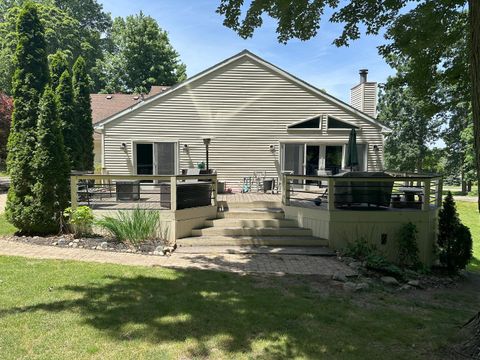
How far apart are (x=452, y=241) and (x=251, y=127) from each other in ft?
27.9

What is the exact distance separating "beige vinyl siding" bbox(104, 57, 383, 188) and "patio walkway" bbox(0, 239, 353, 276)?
23.6 feet

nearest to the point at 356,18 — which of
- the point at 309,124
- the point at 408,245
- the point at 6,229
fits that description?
the point at 408,245

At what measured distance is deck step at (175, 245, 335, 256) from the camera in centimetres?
748

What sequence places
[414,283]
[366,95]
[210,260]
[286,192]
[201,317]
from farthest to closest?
[366,95] → [286,192] → [210,260] → [414,283] → [201,317]

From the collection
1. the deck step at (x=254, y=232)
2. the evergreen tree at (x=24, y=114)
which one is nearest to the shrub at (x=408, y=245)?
the deck step at (x=254, y=232)

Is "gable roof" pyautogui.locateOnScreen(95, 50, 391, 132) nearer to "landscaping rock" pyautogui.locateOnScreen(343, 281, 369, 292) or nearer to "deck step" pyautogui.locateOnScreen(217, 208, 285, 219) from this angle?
"deck step" pyautogui.locateOnScreen(217, 208, 285, 219)

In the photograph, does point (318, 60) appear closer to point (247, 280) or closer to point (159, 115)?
point (159, 115)

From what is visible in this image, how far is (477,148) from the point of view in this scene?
332 cm

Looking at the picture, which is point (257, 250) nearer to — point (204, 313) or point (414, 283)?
point (414, 283)

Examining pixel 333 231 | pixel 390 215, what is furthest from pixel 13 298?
pixel 390 215

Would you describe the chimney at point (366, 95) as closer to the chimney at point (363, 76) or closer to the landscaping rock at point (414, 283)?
the chimney at point (363, 76)

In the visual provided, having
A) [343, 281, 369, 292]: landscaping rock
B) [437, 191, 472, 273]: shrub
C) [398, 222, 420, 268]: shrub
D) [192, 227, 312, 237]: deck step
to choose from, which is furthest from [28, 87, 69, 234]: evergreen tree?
[437, 191, 472, 273]: shrub

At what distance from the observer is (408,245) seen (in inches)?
299

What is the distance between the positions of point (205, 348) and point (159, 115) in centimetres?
1163
